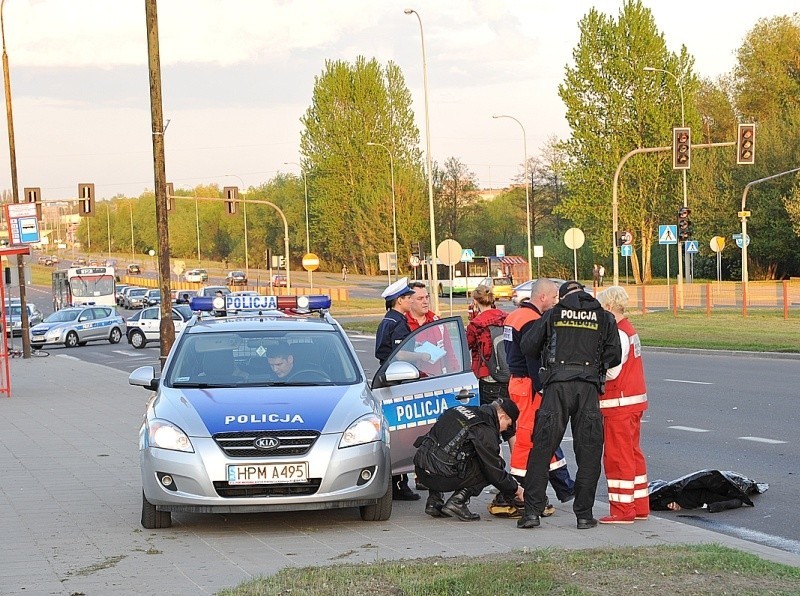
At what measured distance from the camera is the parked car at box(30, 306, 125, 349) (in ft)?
160

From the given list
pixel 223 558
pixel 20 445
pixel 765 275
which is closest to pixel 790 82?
pixel 765 275

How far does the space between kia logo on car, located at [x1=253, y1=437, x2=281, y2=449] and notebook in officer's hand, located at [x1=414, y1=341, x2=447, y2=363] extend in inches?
80.5

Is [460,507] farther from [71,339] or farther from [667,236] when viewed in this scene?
[71,339]

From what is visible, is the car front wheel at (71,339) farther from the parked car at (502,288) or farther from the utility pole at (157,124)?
the utility pole at (157,124)

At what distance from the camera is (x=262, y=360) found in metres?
9.74

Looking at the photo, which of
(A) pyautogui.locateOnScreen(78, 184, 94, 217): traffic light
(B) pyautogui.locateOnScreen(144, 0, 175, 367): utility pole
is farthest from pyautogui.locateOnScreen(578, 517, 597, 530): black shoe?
(A) pyautogui.locateOnScreen(78, 184, 94, 217): traffic light

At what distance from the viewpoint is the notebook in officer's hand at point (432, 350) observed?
1001cm

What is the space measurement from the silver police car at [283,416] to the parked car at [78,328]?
1574 inches

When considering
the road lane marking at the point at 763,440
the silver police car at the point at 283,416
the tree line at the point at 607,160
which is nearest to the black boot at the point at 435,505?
the silver police car at the point at 283,416

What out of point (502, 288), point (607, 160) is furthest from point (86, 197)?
point (607, 160)

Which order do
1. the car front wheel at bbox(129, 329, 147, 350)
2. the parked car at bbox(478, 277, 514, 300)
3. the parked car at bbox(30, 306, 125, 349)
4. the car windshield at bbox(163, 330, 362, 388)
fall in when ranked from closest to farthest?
the car windshield at bbox(163, 330, 362, 388)
the car front wheel at bbox(129, 329, 147, 350)
the parked car at bbox(30, 306, 125, 349)
the parked car at bbox(478, 277, 514, 300)

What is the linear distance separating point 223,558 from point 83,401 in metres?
13.8

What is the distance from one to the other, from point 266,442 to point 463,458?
146cm

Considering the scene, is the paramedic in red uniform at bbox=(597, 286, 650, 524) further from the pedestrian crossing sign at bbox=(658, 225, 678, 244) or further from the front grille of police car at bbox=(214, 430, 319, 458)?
the pedestrian crossing sign at bbox=(658, 225, 678, 244)
